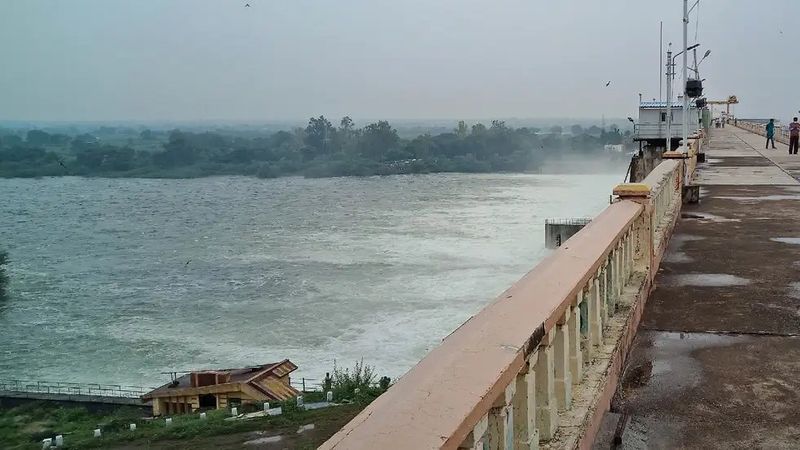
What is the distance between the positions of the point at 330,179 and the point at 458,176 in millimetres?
22390

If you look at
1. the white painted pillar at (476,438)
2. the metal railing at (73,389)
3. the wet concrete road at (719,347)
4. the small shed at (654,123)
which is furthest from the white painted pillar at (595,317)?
the small shed at (654,123)

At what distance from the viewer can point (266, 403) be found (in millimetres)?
21812

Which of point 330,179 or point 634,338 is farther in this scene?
point 330,179

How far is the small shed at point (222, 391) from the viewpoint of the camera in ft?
75.5

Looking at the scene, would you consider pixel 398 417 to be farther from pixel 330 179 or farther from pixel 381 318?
pixel 330 179

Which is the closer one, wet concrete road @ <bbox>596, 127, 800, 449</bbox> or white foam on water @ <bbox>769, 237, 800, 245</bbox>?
wet concrete road @ <bbox>596, 127, 800, 449</bbox>

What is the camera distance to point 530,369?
2400 mm

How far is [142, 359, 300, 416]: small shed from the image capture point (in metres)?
23.0

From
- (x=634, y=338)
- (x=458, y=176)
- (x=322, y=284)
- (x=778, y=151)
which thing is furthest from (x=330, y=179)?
(x=634, y=338)

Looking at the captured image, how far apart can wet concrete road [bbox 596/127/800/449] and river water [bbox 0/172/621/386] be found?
23.3 metres

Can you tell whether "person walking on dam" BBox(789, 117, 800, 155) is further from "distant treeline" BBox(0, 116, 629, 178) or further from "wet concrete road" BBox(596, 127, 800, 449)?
"distant treeline" BBox(0, 116, 629, 178)

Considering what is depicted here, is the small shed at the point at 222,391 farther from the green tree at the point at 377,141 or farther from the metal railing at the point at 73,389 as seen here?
the green tree at the point at 377,141

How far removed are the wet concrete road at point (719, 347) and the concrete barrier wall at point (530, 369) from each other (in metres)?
0.21

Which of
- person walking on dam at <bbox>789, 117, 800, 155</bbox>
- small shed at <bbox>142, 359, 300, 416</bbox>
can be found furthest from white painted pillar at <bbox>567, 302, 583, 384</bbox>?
person walking on dam at <bbox>789, 117, 800, 155</bbox>
